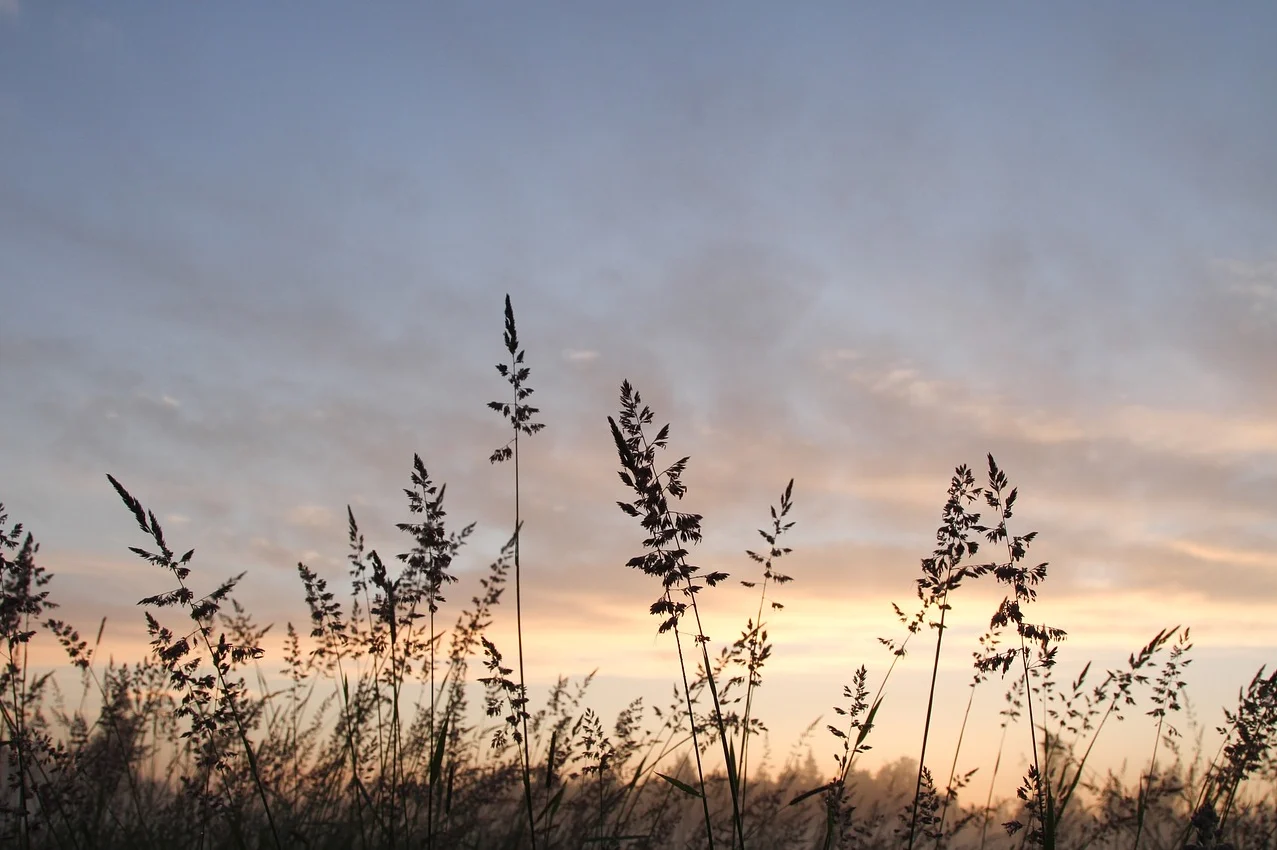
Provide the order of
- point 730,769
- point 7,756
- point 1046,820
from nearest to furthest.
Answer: point 730,769 < point 1046,820 < point 7,756

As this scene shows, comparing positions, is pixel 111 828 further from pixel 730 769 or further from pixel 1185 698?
pixel 1185 698

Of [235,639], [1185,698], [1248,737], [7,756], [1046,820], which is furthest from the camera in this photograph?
[235,639]

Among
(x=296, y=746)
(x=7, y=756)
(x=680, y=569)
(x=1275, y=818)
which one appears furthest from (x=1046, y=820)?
(x=296, y=746)

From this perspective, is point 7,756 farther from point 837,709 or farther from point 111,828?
point 837,709

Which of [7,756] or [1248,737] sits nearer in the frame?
[7,756]

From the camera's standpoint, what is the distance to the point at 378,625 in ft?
19.4

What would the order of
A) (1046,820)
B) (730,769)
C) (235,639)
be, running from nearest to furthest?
(730,769) < (1046,820) < (235,639)

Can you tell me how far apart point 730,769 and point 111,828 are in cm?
458

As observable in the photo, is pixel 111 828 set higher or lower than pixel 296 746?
lower

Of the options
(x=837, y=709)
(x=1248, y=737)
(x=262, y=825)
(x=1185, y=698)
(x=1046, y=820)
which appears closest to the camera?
(x=1046, y=820)

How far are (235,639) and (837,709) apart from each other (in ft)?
17.9

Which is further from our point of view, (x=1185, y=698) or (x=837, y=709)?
(x=1185, y=698)

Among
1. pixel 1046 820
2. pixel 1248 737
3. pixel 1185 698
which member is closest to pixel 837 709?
pixel 1046 820

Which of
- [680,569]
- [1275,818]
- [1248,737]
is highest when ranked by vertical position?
[680,569]
